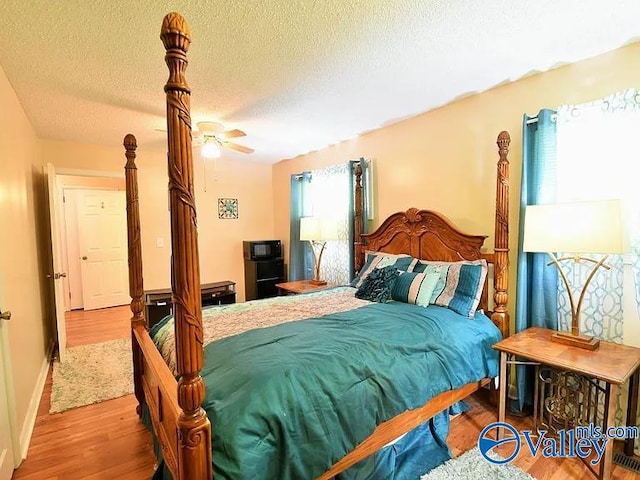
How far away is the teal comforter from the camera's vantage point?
128cm

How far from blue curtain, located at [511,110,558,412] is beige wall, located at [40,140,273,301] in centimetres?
396

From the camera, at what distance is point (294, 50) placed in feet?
6.70

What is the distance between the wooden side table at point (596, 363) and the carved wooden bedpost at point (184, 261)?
5.96 ft

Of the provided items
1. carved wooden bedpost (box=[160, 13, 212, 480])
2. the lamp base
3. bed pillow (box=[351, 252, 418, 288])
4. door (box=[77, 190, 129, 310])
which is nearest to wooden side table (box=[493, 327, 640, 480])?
the lamp base

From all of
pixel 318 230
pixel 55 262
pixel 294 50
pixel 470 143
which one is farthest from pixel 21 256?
pixel 470 143

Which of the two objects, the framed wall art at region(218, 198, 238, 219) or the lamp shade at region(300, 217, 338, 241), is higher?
the framed wall art at region(218, 198, 238, 219)

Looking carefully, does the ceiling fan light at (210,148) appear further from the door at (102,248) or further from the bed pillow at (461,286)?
the door at (102,248)

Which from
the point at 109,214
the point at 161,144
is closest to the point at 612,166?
the point at 161,144

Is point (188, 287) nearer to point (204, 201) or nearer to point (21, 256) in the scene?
point (21, 256)

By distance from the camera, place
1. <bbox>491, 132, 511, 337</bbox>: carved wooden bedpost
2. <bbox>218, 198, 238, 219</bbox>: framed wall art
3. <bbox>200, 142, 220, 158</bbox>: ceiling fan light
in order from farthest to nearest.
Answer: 1. <bbox>218, 198, 238, 219</bbox>: framed wall art
2. <bbox>200, 142, 220, 158</bbox>: ceiling fan light
3. <bbox>491, 132, 511, 337</bbox>: carved wooden bedpost

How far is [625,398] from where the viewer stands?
2.07m

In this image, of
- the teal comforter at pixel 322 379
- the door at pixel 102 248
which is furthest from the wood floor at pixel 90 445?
the door at pixel 102 248

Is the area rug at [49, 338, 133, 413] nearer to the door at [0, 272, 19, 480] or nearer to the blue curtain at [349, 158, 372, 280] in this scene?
the door at [0, 272, 19, 480]

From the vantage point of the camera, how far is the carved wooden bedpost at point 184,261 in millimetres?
990
